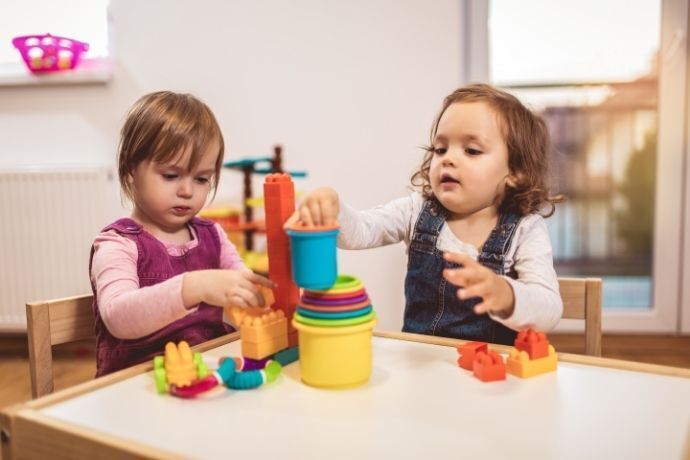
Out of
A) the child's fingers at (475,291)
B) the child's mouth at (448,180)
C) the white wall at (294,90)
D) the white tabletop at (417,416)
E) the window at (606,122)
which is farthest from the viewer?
the window at (606,122)

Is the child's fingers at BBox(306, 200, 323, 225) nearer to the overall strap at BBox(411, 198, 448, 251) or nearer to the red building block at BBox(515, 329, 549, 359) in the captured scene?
the red building block at BBox(515, 329, 549, 359)

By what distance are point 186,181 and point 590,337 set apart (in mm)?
653

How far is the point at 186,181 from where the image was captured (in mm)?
889

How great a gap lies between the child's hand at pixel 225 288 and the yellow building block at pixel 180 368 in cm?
8

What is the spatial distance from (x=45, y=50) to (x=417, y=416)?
2231 mm

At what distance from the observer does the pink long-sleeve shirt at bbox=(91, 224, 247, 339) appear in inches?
27.5

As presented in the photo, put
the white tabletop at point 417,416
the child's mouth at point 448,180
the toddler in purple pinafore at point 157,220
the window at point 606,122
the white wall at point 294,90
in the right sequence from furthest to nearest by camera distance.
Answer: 1. the window at point 606,122
2. the white wall at point 294,90
3. the child's mouth at point 448,180
4. the toddler in purple pinafore at point 157,220
5. the white tabletop at point 417,416

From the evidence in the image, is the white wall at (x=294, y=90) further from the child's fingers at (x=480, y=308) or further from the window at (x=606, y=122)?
the child's fingers at (x=480, y=308)

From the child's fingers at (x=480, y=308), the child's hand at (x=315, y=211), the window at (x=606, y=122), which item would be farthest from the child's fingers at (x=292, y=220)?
the window at (x=606, y=122)

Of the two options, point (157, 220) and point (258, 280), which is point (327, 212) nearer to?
point (258, 280)

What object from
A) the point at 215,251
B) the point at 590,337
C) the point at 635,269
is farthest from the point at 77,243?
the point at 635,269

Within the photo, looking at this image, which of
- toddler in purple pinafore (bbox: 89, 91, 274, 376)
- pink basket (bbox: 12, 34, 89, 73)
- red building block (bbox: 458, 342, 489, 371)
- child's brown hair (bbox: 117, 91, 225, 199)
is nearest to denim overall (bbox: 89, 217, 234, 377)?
toddler in purple pinafore (bbox: 89, 91, 274, 376)

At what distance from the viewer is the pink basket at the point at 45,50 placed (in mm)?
2221

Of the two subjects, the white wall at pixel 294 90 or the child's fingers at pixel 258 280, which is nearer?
the child's fingers at pixel 258 280
